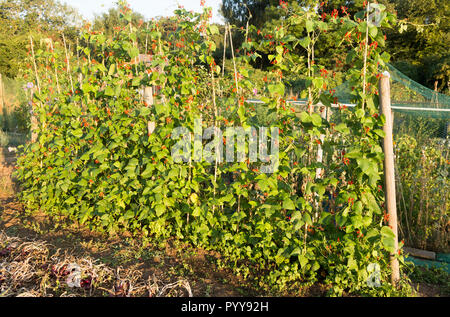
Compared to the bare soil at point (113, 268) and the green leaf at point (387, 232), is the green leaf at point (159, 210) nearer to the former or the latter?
the bare soil at point (113, 268)

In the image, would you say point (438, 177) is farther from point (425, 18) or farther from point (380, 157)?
point (425, 18)

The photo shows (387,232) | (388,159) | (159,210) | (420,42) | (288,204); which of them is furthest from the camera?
(420,42)

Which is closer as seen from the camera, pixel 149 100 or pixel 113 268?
pixel 113 268

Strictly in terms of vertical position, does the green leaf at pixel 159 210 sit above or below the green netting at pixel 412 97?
below

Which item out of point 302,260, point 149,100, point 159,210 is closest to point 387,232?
point 302,260

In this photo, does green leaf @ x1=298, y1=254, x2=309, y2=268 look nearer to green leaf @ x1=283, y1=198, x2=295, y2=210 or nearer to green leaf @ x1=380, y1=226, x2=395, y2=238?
green leaf @ x1=283, y1=198, x2=295, y2=210

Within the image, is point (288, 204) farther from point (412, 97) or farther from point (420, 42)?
point (420, 42)

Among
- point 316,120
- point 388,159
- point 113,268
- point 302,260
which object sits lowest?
point 113,268

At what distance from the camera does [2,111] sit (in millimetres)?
10203

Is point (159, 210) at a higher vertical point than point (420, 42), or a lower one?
lower

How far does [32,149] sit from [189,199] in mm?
2222

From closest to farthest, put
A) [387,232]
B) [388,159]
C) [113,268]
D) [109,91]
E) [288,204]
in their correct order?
1. [387,232]
2. [388,159]
3. [288,204]
4. [113,268]
5. [109,91]

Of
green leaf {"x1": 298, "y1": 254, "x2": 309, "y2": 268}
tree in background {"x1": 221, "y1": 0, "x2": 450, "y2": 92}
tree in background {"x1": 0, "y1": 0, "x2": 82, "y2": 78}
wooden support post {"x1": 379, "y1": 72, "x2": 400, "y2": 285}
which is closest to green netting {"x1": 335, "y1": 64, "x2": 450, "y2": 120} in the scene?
wooden support post {"x1": 379, "y1": 72, "x2": 400, "y2": 285}

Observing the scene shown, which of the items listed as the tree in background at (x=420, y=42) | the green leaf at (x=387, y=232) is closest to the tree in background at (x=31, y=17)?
the tree in background at (x=420, y=42)
